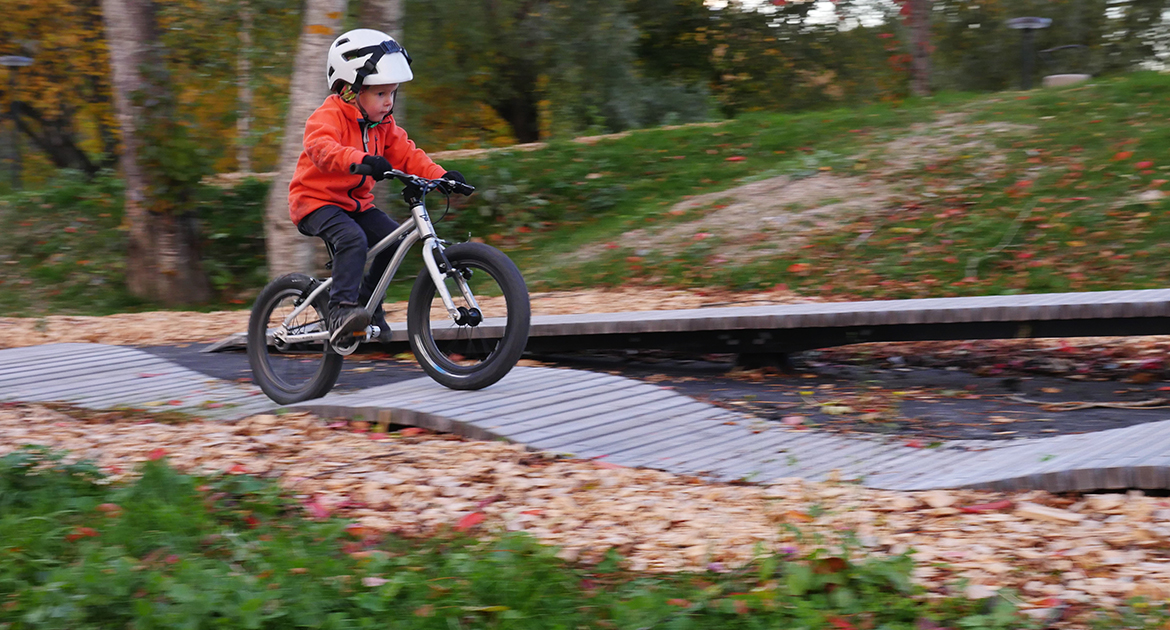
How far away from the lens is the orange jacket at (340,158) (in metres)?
5.44

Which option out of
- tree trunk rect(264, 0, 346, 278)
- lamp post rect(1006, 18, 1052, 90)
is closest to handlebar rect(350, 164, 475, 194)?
tree trunk rect(264, 0, 346, 278)

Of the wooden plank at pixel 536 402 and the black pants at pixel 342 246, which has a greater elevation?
the black pants at pixel 342 246

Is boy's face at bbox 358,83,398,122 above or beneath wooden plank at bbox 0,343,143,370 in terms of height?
above

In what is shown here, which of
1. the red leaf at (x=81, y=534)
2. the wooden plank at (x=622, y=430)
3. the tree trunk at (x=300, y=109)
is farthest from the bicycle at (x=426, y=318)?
the tree trunk at (x=300, y=109)

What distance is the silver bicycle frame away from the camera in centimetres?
552

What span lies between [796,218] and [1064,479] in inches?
302

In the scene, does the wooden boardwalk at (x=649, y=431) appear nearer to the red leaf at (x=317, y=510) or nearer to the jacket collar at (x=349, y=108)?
the red leaf at (x=317, y=510)

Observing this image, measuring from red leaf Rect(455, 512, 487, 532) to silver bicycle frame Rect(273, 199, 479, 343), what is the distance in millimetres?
1853

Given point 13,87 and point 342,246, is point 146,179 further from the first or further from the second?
point 13,87

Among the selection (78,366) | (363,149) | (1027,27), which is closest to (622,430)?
(363,149)

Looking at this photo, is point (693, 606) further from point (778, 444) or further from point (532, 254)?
point (532, 254)

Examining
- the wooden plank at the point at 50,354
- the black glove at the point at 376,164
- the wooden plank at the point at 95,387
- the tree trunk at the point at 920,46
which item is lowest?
the wooden plank at the point at 95,387

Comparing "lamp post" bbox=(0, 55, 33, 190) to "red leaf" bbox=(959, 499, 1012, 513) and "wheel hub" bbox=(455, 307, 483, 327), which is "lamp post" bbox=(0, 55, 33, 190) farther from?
"red leaf" bbox=(959, 499, 1012, 513)

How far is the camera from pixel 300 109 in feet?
32.8
